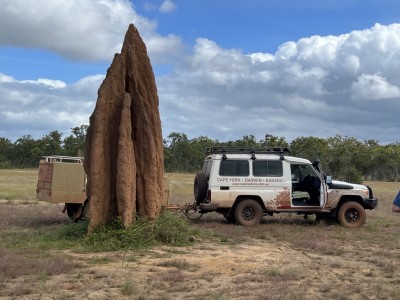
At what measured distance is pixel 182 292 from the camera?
8.29 m

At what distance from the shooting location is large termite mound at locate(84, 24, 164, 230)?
13.0 metres

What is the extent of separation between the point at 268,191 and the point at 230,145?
58445 millimetres

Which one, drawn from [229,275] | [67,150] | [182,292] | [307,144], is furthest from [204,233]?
[67,150]

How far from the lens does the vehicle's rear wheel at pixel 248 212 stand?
17.3 m

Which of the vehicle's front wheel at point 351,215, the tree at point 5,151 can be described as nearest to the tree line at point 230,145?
the tree at point 5,151

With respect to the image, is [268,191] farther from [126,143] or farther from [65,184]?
[65,184]

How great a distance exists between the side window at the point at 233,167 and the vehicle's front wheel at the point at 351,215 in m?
3.32

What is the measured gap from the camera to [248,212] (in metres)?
17.5

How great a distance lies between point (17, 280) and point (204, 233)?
6870 millimetres

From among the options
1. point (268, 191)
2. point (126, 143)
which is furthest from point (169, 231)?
point (268, 191)

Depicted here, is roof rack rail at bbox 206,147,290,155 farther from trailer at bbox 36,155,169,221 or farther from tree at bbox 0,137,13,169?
tree at bbox 0,137,13,169

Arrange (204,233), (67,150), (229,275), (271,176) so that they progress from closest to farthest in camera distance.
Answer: (229,275) → (204,233) → (271,176) → (67,150)

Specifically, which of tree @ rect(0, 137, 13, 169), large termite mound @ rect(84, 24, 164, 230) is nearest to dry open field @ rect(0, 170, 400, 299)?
large termite mound @ rect(84, 24, 164, 230)

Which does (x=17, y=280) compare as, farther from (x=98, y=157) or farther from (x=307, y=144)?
(x=307, y=144)
